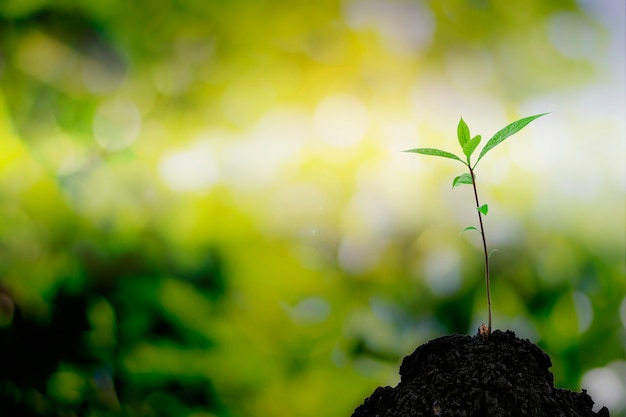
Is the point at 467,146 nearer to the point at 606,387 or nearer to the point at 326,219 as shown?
the point at 326,219

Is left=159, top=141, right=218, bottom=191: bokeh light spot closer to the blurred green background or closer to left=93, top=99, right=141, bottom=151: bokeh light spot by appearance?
the blurred green background

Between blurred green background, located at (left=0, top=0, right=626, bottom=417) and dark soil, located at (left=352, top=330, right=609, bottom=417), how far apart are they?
0.48 m

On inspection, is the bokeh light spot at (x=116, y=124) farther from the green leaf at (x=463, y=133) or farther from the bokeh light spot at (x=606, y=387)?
the bokeh light spot at (x=606, y=387)

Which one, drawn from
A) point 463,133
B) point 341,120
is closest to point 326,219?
point 341,120

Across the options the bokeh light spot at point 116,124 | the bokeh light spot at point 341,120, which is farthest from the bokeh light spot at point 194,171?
the bokeh light spot at point 341,120

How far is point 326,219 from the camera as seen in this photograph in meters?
1.44

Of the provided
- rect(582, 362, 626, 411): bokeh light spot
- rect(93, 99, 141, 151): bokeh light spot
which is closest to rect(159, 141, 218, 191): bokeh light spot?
rect(93, 99, 141, 151): bokeh light spot

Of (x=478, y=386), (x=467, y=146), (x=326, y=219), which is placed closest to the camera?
(x=478, y=386)

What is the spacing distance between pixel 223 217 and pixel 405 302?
18.6 inches

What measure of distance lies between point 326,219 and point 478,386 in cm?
66

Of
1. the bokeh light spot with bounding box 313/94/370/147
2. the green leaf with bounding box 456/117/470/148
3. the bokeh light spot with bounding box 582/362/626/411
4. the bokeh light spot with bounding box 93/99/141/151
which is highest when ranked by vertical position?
the bokeh light spot with bounding box 313/94/370/147

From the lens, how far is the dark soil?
84 centimetres

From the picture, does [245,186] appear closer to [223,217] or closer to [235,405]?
[223,217]

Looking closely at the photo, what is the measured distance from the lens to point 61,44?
1.50 meters
